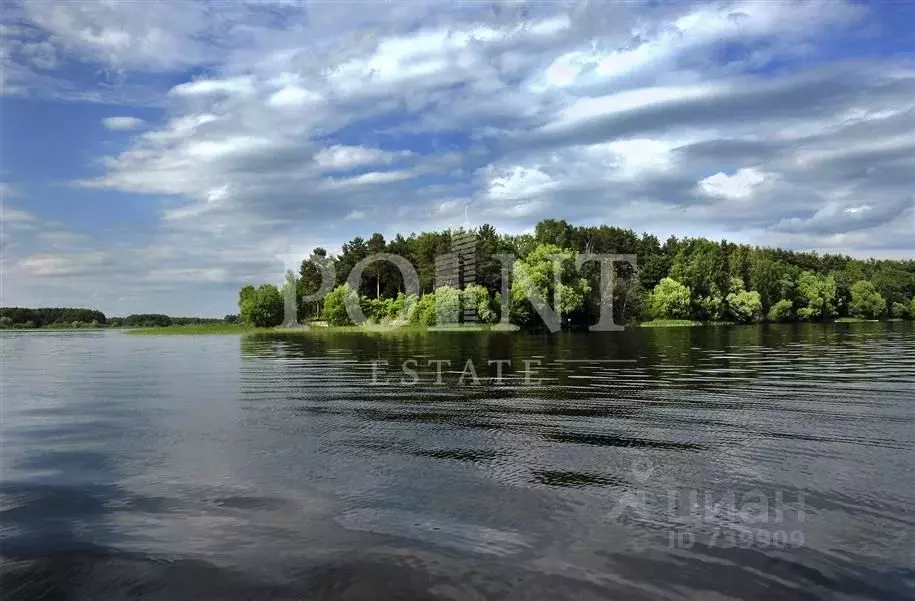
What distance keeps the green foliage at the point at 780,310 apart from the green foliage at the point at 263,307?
119652 mm

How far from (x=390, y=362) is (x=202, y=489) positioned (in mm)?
32377

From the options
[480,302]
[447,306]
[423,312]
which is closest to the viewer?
[480,302]

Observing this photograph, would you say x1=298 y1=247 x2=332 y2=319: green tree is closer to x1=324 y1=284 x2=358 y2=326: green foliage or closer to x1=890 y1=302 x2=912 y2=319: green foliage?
x1=324 y1=284 x2=358 y2=326: green foliage

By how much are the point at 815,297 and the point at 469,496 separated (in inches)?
6501

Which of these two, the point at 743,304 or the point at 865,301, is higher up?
the point at 865,301

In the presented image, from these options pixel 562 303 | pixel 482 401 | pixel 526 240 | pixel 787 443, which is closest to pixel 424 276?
pixel 526 240

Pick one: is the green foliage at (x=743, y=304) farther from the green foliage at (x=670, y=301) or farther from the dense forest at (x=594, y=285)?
the green foliage at (x=670, y=301)

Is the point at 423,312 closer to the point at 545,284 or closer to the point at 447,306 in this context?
the point at 447,306

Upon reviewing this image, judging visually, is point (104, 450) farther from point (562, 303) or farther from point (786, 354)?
point (562, 303)

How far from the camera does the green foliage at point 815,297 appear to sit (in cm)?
15275

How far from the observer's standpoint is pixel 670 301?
134 metres

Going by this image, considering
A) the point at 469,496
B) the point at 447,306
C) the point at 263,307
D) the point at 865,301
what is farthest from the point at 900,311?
the point at 469,496

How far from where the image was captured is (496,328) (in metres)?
107

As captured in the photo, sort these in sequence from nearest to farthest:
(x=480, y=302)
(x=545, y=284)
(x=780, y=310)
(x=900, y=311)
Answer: (x=545, y=284) → (x=480, y=302) → (x=780, y=310) → (x=900, y=311)
